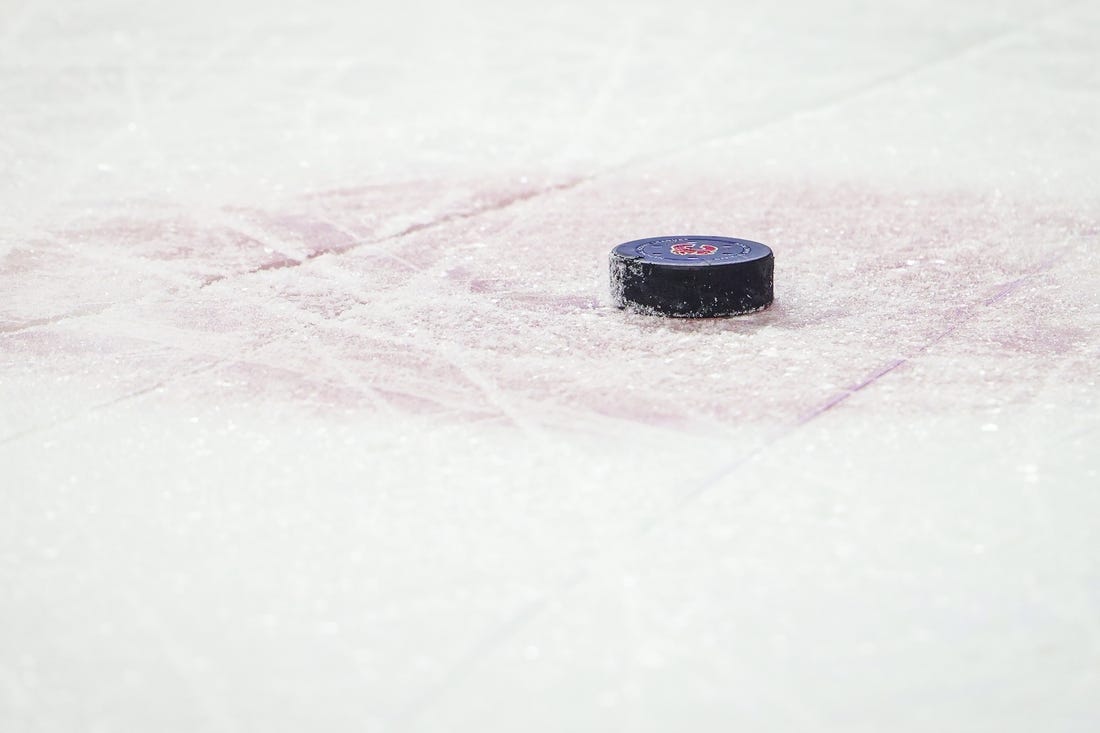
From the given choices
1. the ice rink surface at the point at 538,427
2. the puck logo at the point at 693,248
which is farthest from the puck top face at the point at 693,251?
the ice rink surface at the point at 538,427

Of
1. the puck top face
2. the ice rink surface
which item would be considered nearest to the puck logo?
the puck top face

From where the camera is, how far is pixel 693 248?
392 cm

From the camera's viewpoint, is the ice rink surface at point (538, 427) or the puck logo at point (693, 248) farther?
the puck logo at point (693, 248)

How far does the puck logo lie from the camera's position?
12.7 feet

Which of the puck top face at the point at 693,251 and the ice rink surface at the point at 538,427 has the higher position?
the puck top face at the point at 693,251

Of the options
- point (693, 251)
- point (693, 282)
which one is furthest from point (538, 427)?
point (693, 251)

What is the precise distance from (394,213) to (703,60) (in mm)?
3440

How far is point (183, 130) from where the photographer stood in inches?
249

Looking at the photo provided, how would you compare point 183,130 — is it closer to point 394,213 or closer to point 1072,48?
point 394,213

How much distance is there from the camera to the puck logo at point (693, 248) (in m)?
3.87

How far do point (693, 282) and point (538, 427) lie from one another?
973 millimetres

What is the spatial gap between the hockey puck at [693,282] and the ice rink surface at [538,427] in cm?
7

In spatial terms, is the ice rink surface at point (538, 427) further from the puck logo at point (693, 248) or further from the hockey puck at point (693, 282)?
the puck logo at point (693, 248)

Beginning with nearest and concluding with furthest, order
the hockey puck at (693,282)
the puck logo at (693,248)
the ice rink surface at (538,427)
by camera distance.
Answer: the ice rink surface at (538,427), the hockey puck at (693,282), the puck logo at (693,248)
